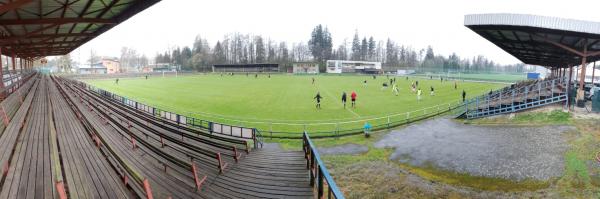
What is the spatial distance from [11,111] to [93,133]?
5999mm

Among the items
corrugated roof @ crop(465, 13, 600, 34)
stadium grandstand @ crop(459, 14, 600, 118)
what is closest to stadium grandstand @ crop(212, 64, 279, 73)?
stadium grandstand @ crop(459, 14, 600, 118)

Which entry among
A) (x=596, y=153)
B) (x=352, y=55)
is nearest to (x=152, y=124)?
(x=596, y=153)

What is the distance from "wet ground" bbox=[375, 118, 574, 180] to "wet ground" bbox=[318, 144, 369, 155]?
0.97m

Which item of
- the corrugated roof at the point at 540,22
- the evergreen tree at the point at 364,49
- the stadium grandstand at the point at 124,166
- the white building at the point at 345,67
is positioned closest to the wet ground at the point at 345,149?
the stadium grandstand at the point at 124,166

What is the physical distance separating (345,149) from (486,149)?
5.80 m

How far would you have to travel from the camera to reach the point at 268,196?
6.16 m

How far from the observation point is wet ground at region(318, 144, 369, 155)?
14500mm

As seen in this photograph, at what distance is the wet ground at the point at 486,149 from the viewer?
1125 cm

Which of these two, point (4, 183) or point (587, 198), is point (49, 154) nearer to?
point (4, 183)

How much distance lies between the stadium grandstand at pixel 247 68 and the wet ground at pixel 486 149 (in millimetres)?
82087

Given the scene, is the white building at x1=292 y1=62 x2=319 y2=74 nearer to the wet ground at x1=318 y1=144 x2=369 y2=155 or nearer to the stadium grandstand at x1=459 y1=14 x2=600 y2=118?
the stadium grandstand at x1=459 y1=14 x2=600 y2=118

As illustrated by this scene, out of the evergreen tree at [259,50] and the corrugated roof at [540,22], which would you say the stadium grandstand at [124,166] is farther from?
the evergreen tree at [259,50]

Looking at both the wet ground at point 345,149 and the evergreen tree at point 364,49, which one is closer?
the wet ground at point 345,149

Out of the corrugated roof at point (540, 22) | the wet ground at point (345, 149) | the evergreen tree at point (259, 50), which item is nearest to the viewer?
the wet ground at point (345, 149)
